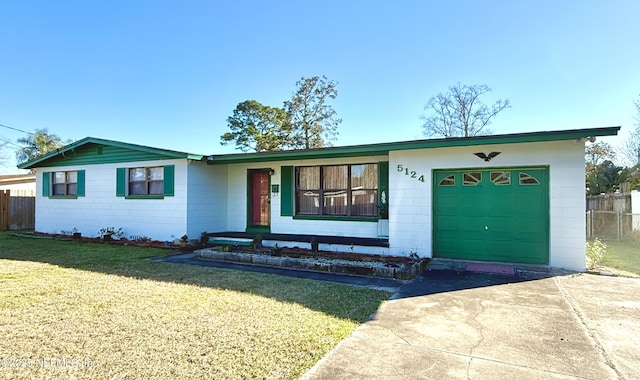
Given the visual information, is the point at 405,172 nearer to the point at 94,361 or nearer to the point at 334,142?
the point at 94,361

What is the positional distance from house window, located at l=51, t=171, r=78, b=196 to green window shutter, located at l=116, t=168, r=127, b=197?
89.4 inches

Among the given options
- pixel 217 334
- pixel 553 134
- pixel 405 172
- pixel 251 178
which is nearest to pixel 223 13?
pixel 251 178

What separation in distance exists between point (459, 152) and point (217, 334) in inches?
240

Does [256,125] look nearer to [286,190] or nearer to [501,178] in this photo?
[286,190]

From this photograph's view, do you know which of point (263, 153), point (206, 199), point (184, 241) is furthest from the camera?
point (206, 199)

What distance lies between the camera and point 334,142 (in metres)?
28.9

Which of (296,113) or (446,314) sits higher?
(296,113)

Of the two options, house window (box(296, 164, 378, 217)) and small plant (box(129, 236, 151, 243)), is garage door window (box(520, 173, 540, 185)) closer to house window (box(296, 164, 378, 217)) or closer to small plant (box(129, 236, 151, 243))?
house window (box(296, 164, 378, 217))

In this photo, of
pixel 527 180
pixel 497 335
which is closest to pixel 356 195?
pixel 527 180

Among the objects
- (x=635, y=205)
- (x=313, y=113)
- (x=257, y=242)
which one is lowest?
(x=257, y=242)

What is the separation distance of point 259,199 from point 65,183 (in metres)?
7.46

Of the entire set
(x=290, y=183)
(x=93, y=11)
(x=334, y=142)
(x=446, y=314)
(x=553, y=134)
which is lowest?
(x=446, y=314)

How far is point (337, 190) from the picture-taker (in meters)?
9.46

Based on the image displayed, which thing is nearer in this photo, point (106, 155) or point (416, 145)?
point (416, 145)
